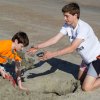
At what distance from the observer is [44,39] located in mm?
9047

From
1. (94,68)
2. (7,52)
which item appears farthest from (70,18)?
(7,52)

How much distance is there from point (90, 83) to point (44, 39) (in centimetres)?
321

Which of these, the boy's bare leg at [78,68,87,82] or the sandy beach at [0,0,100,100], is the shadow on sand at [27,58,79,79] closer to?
the sandy beach at [0,0,100,100]

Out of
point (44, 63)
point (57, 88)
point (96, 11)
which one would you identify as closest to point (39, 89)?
point (57, 88)

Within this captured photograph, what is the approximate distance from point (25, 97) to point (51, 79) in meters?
0.92

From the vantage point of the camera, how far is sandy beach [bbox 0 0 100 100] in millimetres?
5824

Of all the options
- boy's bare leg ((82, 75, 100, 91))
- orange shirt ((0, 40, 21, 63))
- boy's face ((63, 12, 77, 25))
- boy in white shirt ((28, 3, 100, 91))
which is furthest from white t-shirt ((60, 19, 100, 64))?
orange shirt ((0, 40, 21, 63))

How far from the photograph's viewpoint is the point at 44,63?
23.9ft

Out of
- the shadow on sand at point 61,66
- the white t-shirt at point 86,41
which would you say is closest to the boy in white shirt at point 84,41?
the white t-shirt at point 86,41

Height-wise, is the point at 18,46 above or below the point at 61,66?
above

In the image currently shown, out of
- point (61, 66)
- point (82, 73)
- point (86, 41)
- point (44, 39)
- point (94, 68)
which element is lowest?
point (44, 39)

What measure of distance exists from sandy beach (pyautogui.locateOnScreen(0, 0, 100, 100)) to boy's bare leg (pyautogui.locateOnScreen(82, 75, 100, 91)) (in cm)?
8

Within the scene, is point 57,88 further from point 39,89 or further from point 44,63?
point 44,63

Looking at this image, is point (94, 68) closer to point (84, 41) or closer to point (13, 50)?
point (84, 41)
